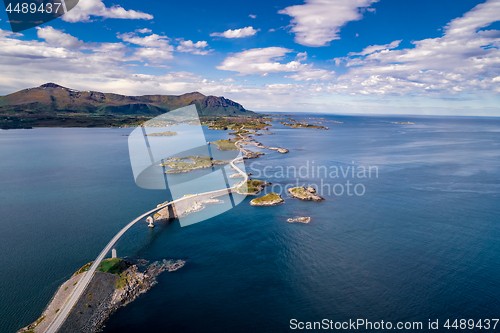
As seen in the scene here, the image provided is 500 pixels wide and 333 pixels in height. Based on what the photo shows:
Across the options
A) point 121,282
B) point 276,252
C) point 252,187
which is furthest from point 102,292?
point 252,187

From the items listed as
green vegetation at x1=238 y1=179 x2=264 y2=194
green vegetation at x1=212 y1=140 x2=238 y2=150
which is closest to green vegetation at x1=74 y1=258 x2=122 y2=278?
green vegetation at x1=238 y1=179 x2=264 y2=194

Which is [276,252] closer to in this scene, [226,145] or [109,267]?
[109,267]

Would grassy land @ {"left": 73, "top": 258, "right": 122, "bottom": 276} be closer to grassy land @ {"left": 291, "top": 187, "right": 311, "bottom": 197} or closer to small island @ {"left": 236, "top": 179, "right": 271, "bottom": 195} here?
small island @ {"left": 236, "top": 179, "right": 271, "bottom": 195}

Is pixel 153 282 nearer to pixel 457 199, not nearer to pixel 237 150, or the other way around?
pixel 457 199

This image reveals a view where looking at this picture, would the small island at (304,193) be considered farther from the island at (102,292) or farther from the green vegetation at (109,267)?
the green vegetation at (109,267)

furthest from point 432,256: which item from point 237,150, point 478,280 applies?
point 237,150
